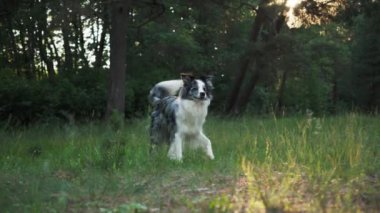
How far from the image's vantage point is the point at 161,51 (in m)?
21.7

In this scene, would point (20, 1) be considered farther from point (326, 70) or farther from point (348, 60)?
point (326, 70)

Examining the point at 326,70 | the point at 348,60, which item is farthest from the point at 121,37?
the point at 326,70

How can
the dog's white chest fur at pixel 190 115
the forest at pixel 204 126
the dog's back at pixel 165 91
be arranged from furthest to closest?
the dog's back at pixel 165 91 → the dog's white chest fur at pixel 190 115 → the forest at pixel 204 126

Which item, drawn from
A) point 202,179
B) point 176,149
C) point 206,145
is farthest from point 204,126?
point 202,179

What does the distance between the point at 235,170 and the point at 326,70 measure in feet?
114

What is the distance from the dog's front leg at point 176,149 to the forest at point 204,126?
0.41ft

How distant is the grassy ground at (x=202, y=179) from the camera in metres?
5.15

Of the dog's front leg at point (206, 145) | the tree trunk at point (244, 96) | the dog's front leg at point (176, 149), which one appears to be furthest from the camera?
the tree trunk at point (244, 96)

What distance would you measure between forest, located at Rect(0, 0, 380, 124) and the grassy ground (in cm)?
336

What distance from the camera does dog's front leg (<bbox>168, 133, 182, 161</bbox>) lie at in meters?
8.70

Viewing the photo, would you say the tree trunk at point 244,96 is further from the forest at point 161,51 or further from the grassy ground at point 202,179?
the grassy ground at point 202,179

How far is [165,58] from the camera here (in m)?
23.5

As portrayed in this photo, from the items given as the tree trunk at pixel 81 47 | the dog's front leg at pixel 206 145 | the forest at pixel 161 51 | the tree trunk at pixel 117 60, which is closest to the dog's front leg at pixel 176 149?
the dog's front leg at pixel 206 145

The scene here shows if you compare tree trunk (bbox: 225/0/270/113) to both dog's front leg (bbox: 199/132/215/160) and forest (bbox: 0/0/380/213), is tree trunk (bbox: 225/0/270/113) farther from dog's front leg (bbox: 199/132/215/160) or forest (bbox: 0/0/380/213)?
dog's front leg (bbox: 199/132/215/160)
